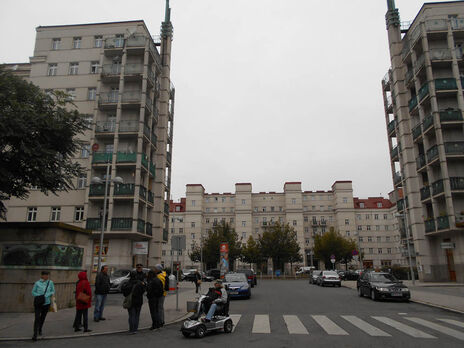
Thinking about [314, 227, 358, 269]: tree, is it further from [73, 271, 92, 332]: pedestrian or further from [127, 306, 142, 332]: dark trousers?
[73, 271, 92, 332]: pedestrian

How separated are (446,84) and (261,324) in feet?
113

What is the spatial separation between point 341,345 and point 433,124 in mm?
32919

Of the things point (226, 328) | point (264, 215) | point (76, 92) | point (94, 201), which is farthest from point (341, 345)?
point (264, 215)

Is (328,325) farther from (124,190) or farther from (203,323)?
(124,190)

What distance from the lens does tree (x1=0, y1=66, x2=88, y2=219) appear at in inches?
556

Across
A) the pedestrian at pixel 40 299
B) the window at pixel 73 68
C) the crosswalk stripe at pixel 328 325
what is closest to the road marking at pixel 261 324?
the crosswalk stripe at pixel 328 325

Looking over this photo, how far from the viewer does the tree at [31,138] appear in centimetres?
1412

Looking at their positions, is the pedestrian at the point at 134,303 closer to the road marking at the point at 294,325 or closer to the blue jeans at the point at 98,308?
the blue jeans at the point at 98,308

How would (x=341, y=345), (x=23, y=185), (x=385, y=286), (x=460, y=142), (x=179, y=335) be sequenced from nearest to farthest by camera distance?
(x=341, y=345)
(x=179, y=335)
(x=23, y=185)
(x=385, y=286)
(x=460, y=142)

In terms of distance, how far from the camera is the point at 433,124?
114 ft

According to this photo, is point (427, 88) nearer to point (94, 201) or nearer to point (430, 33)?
point (430, 33)

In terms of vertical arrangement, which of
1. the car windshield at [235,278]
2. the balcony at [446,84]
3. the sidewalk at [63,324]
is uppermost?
the balcony at [446,84]

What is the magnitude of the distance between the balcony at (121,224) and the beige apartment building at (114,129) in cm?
9

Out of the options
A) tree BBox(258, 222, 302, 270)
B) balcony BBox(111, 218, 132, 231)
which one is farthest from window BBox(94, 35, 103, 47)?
tree BBox(258, 222, 302, 270)
